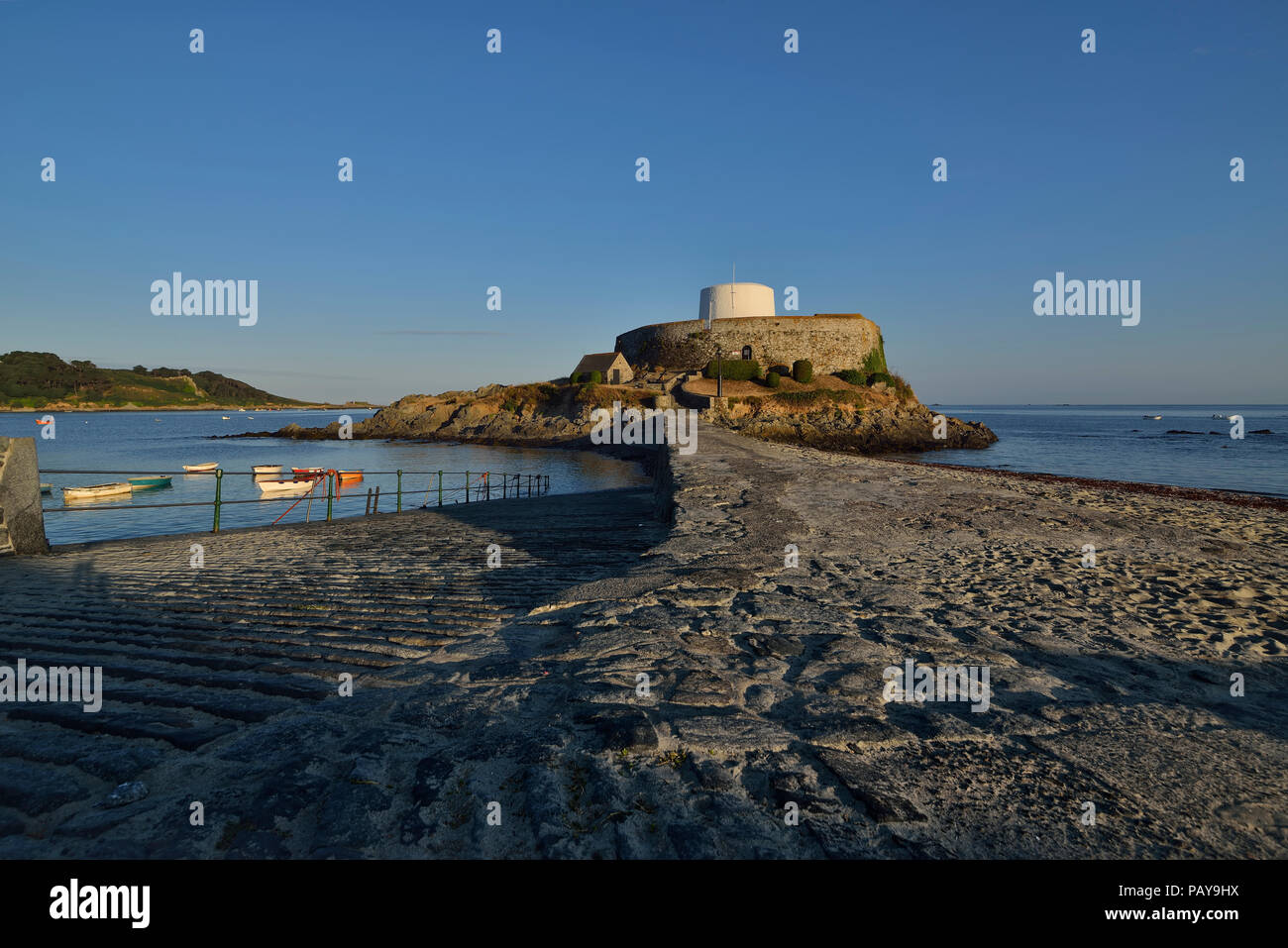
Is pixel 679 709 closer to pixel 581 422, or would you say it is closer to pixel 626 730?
pixel 626 730

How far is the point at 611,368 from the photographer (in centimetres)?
6488

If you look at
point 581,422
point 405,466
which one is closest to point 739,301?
point 581,422

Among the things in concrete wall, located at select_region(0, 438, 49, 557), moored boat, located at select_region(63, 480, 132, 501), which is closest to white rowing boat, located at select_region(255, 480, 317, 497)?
moored boat, located at select_region(63, 480, 132, 501)

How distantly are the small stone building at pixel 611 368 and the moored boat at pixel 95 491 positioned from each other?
41.8m

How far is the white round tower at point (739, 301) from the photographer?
65.4 metres

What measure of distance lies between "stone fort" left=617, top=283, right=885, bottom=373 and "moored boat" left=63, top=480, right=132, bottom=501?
47258 mm

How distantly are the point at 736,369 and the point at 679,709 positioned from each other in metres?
58.4

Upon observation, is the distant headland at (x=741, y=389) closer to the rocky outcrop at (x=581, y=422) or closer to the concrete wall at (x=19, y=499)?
the rocky outcrop at (x=581, y=422)

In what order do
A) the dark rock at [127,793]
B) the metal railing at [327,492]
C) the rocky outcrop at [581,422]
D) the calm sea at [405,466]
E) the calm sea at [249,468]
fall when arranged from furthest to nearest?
the rocky outcrop at [581,422]
the calm sea at [405,466]
the calm sea at [249,468]
the metal railing at [327,492]
the dark rock at [127,793]

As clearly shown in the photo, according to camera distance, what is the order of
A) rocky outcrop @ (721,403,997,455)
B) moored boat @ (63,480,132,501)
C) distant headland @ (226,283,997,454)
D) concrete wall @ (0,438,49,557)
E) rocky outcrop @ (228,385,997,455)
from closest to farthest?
concrete wall @ (0,438,49,557) < moored boat @ (63,480,132,501) < rocky outcrop @ (721,403,997,455) < rocky outcrop @ (228,385,997,455) < distant headland @ (226,283,997,454)

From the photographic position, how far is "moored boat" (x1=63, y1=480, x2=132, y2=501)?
88.2ft

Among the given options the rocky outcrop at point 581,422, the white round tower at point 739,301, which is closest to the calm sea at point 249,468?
the rocky outcrop at point 581,422

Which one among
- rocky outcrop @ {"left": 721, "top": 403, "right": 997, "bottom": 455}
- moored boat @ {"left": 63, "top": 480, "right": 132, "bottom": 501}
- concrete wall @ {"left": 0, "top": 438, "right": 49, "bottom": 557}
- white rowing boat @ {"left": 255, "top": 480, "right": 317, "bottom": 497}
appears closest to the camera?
concrete wall @ {"left": 0, "top": 438, "right": 49, "bottom": 557}

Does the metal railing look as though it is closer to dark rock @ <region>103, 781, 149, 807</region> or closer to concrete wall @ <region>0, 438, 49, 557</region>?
concrete wall @ <region>0, 438, 49, 557</region>
